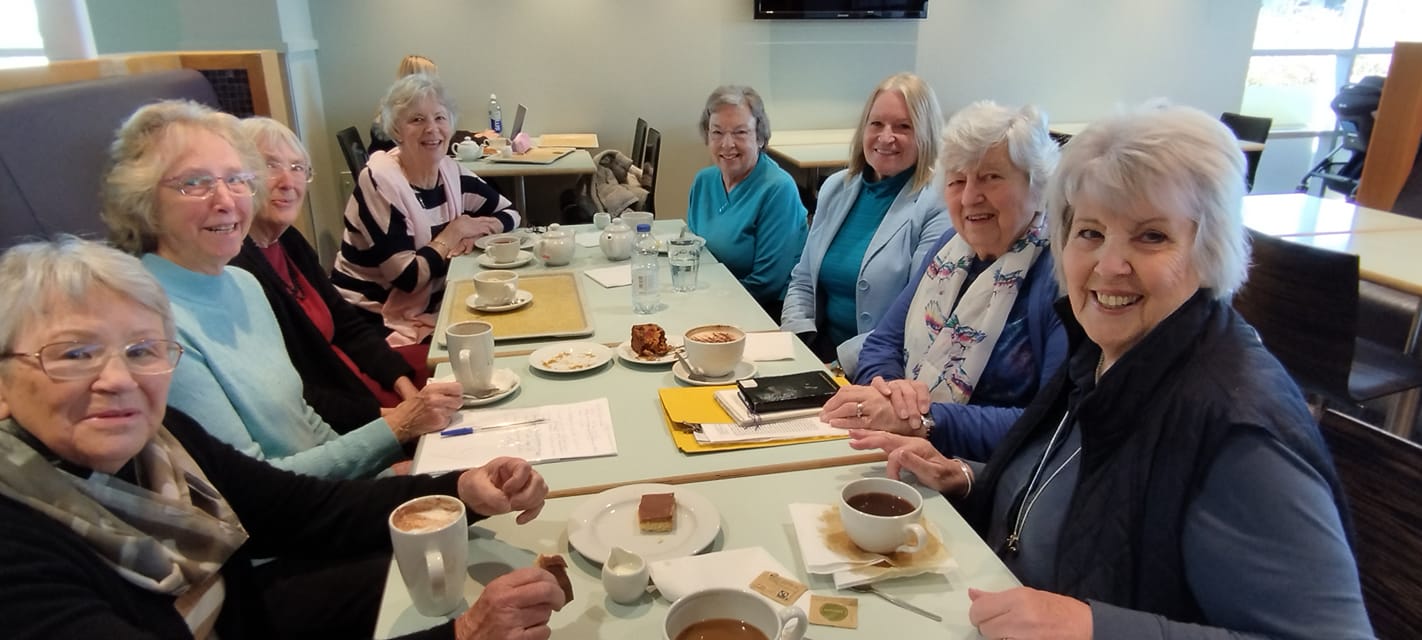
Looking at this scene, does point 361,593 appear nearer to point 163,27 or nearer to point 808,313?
point 808,313

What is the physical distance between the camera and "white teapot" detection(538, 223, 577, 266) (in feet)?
8.57

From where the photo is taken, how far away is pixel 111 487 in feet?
3.22

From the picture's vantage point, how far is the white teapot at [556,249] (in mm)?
2611

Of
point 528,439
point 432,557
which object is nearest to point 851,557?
point 432,557

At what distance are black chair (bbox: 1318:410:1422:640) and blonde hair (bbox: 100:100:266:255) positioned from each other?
2.00 meters

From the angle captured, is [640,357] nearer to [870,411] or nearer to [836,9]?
[870,411]

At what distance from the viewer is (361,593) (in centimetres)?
145

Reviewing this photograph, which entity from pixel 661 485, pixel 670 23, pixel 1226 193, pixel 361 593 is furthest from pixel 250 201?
pixel 670 23

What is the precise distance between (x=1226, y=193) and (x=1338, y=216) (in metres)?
3.15

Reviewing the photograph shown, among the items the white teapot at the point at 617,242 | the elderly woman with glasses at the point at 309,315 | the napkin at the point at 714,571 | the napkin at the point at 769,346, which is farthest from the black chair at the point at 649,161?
Answer: the napkin at the point at 714,571

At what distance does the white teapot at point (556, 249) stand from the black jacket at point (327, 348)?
0.57 m

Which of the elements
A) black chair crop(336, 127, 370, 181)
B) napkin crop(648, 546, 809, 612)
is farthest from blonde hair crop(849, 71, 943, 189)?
black chair crop(336, 127, 370, 181)

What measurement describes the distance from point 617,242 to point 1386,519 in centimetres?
206

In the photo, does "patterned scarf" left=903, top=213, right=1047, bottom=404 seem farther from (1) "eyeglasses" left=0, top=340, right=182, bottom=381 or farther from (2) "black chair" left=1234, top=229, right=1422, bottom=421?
(1) "eyeglasses" left=0, top=340, right=182, bottom=381
